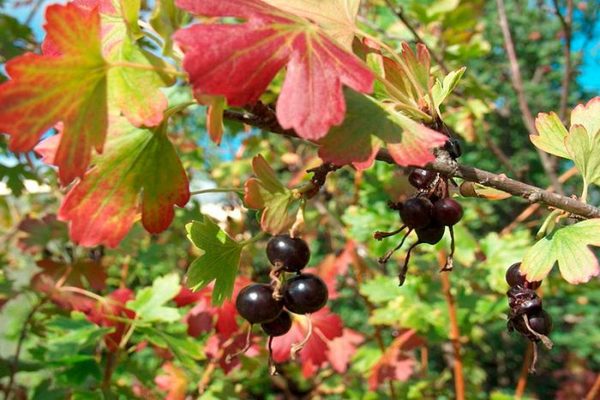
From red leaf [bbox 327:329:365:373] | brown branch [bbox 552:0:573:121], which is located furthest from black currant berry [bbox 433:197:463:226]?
brown branch [bbox 552:0:573:121]

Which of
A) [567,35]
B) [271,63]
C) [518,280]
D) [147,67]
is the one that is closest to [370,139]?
[271,63]

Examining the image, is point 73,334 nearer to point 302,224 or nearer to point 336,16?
point 302,224

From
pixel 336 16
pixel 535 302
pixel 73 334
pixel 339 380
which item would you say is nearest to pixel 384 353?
pixel 339 380

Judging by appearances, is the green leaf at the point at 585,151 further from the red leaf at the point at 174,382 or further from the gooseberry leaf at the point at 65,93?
the red leaf at the point at 174,382

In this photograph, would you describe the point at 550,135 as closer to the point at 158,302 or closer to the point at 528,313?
the point at 528,313

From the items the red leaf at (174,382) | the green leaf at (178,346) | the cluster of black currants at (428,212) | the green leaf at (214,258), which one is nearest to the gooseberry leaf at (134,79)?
the green leaf at (214,258)

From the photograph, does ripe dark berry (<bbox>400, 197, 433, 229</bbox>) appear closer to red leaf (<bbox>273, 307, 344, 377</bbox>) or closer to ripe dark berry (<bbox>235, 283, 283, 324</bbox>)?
ripe dark berry (<bbox>235, 283, 283, 324</bbox>)
